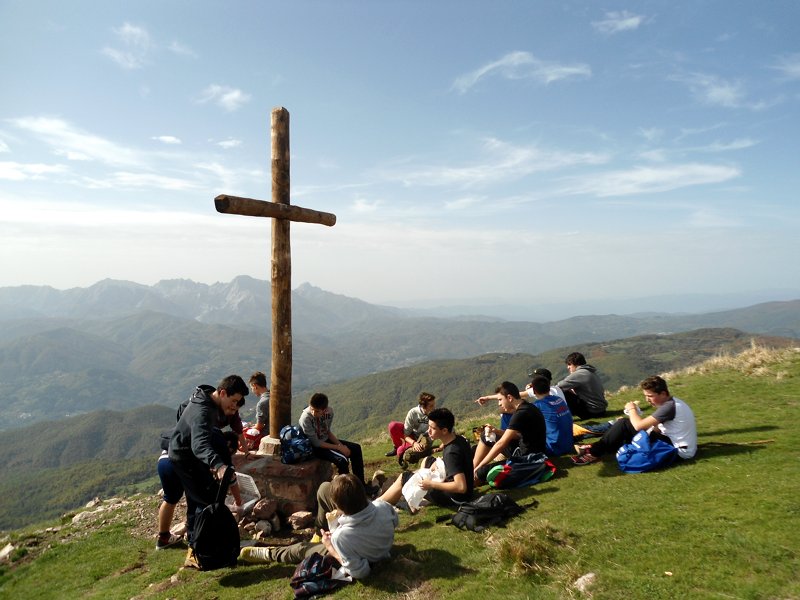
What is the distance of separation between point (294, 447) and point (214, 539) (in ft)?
8.18

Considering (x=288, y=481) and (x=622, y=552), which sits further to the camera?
(x=288, y=481)

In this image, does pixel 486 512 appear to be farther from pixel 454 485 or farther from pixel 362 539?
pixel 362 539

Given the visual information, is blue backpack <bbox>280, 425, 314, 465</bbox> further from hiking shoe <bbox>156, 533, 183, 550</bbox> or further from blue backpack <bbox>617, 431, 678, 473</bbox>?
blue backpack <bbox>617, 431, 678, 473</bbox>

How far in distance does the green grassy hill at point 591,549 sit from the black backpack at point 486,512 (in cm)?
17

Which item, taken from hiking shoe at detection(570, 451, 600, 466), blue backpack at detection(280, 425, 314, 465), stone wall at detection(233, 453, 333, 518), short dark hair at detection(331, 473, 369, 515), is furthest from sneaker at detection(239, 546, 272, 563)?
hiking shoe at detection(570, 451, 600, 466)

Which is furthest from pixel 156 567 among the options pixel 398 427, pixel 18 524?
pixel 18 524

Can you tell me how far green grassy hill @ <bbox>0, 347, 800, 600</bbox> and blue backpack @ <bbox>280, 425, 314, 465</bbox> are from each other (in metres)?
2.36

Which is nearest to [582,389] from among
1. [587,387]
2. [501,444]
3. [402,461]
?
[587,387]

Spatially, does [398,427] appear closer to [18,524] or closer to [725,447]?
[725,447]

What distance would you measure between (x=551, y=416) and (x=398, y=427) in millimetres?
4724

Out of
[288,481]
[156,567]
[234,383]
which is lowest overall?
[156,567]

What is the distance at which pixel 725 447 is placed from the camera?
812 cm

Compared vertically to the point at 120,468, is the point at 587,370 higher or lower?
higher

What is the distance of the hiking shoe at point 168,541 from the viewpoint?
8.45 metres
